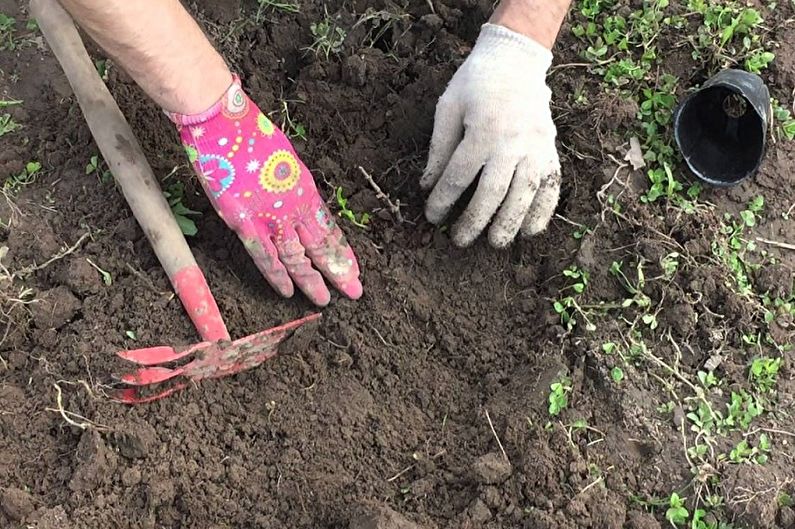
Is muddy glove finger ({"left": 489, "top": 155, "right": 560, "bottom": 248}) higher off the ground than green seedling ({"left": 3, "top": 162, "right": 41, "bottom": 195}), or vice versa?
muddy glove finger ({"left": 489, "top": 155, "right": 560, "bottom": 248})

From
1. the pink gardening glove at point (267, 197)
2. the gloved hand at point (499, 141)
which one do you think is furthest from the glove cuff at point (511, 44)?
the pink gardening glove at point (267, 197)

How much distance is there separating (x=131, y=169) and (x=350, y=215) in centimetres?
66

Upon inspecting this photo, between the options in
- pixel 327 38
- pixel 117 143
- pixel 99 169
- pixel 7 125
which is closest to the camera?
pixel 117 143

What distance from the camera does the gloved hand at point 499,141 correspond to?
86.6 inches

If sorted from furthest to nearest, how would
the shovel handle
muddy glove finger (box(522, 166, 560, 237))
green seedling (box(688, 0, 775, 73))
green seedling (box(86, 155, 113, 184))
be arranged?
green seedling (box(688, 0, 775, 73)), green seedling (box(86, 155, 113, 184)), muddy glove finger (box(522, 166, 560, 237)), the shovel handle

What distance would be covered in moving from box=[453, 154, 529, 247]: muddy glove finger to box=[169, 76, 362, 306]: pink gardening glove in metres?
0.35

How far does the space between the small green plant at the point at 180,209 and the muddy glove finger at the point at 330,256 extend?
330 millimetres

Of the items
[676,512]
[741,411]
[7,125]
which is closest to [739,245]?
[741,411]

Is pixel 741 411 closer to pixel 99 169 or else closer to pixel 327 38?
pixel 327 38

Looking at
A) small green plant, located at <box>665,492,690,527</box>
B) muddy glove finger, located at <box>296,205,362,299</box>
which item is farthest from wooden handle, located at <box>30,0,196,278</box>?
small green plant, located at <box>665,492,690,527</box>

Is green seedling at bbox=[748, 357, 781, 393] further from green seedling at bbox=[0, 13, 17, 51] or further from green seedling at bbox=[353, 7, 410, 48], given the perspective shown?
green seedling at bbox=[0, 13, 17, 51]

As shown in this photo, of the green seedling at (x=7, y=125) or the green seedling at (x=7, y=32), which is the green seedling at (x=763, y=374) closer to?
the green seedling at (x=7, y=125)

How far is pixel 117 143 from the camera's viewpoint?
226cm

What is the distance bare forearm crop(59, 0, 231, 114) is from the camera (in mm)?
1949
